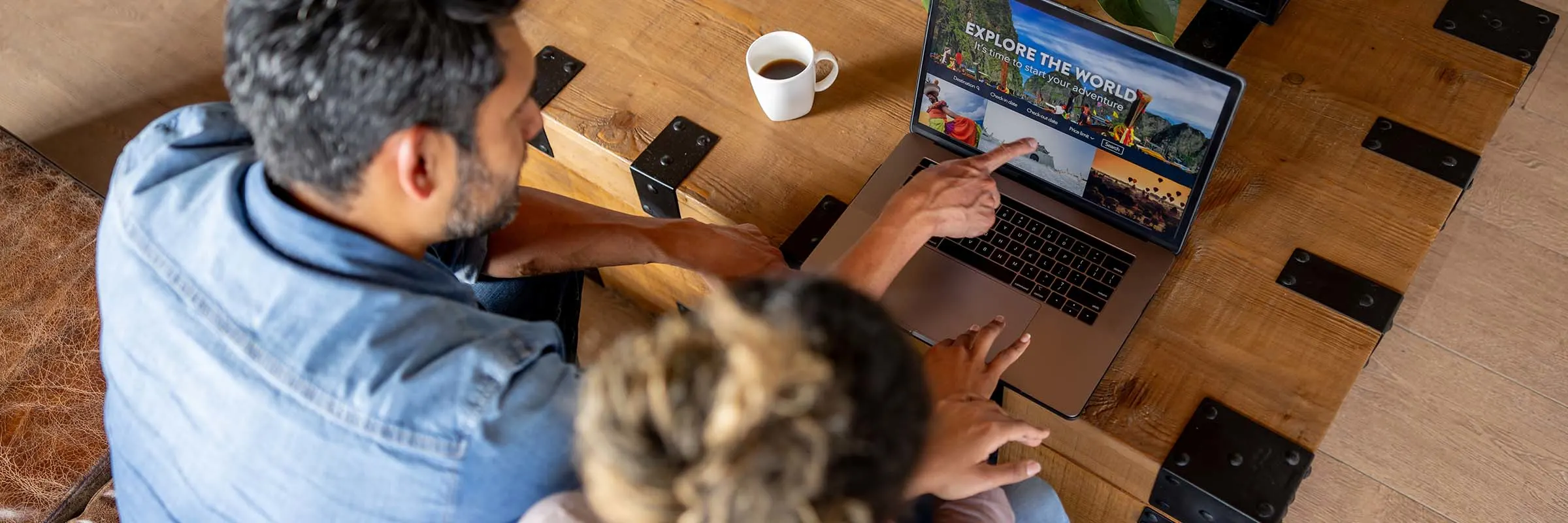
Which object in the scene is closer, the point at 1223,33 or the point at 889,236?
the point at 889,236

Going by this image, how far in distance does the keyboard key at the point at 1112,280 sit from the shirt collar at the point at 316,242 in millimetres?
735

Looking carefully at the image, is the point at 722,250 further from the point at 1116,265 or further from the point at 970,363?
the point at 1116,265

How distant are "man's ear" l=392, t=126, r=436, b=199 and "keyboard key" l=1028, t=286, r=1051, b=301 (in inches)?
25.5

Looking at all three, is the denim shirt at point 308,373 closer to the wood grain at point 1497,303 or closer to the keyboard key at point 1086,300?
the keyboard key at point 1086,300

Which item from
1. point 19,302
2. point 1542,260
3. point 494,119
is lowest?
point 19,302

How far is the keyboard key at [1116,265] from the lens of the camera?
1.23 m

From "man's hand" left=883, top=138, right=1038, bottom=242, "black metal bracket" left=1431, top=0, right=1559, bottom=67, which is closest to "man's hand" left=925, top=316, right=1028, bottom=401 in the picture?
"man's hand" left=883, top=138, right=1038, bottom=242

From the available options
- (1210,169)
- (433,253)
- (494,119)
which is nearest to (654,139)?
(433,253)

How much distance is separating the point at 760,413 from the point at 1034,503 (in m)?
0.66

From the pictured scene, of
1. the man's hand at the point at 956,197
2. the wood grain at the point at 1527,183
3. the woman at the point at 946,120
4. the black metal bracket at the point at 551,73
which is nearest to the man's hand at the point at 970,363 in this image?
the man's hand at the point at 956,197

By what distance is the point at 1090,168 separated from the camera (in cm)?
123

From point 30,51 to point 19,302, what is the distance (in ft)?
3.84

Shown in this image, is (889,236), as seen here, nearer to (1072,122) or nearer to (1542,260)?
(1072,122)

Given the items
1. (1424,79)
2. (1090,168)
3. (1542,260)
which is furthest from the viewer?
(1542,260)
